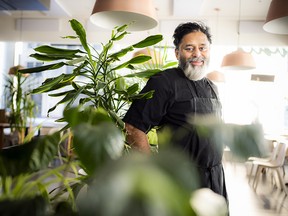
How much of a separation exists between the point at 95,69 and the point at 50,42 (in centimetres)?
752

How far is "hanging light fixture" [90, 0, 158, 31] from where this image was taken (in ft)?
5.61

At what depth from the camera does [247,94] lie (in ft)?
27.1

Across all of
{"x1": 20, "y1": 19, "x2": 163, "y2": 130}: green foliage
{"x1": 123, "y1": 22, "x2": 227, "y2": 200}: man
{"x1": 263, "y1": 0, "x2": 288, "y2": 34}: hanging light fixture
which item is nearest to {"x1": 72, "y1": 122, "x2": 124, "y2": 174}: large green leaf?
{"x1": 20, "y1": 19, "x2": 163, "y2": 130}: green foliage

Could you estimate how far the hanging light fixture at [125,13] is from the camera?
171cm

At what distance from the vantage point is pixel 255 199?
463cm

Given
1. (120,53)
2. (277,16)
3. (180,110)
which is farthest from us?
(180,110)

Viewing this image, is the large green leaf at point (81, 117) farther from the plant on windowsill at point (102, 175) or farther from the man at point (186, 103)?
the man at point (186, 103)

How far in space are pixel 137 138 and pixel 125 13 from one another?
31.5 inches

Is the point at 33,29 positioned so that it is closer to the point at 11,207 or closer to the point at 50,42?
the point at 50,42

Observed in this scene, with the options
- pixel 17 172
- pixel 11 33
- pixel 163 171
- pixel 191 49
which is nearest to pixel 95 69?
pixel 191 49

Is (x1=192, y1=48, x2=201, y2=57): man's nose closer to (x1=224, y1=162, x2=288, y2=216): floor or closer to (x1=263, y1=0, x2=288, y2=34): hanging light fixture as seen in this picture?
(x1=263, y1=0, x2=288, y2=34): hanging light fixture

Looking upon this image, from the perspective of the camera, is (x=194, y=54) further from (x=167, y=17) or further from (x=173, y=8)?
(x=167, y=17)

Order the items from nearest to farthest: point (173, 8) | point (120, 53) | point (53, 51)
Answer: point (53, 51), point (120, 53), point (173, 8)

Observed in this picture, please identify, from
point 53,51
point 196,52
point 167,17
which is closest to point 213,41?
point 167,17
